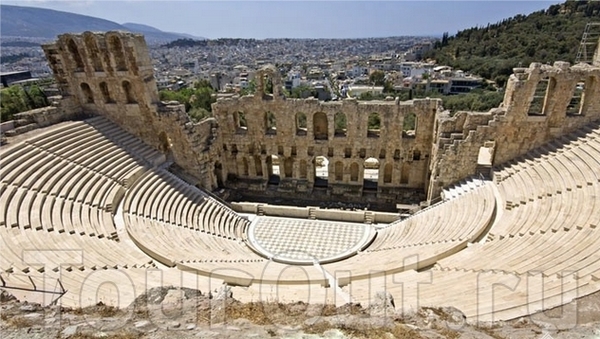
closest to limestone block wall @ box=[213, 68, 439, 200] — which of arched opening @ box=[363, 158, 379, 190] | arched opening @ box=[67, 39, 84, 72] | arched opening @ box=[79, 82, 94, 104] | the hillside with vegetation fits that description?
arched opening @ box=[363, 158, 379, 190]

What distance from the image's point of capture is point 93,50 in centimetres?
1964

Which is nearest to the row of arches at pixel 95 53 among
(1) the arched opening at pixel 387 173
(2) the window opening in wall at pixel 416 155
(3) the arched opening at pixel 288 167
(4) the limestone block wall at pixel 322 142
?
(4) the limestone block wall at pixel 322 142

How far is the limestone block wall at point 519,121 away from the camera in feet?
55.4

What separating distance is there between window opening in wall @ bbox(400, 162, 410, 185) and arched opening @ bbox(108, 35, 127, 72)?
18468 mm

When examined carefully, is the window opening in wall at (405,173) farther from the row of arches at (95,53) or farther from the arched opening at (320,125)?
the row of arches at (95,53)

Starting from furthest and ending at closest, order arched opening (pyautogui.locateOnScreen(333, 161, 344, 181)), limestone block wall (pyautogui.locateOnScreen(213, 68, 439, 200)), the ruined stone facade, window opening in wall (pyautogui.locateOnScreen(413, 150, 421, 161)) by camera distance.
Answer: arched opening (pyautogui.locateOnScreen(333, 161, 344, 181))
window opening in wall (pyautogui.locateOnScreen(413, 150, 421, 161))
limestone block wall (pyautogui.locateOnScreen(213, 68, 439, 200))
the ruined stone facade

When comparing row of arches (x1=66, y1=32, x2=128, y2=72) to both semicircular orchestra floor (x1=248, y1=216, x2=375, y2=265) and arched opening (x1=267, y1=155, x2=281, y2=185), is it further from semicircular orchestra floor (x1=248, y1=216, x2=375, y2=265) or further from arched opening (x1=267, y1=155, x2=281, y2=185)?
semicircular orchestra floor (x1=248, y1=216, x2=375, y2=265)

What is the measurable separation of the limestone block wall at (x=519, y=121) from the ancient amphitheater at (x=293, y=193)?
0.28 feet

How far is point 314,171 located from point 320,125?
10.6ft

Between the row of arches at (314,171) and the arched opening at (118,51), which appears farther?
the row of arches at (314,171)

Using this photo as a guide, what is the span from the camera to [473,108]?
48875 millimetres

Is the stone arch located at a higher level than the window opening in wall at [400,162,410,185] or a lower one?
higher

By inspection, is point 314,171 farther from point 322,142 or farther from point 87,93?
point 87,93

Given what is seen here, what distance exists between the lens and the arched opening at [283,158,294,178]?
23.4m
